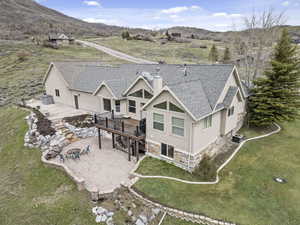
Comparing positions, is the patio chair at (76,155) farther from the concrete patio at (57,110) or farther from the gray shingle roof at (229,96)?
the gray shingle roof at (229,96)

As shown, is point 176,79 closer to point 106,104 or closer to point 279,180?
point 106,104

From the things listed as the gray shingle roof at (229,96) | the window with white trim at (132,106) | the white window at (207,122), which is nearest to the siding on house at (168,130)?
the white window at (207,122)

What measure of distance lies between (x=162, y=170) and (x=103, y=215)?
449cm

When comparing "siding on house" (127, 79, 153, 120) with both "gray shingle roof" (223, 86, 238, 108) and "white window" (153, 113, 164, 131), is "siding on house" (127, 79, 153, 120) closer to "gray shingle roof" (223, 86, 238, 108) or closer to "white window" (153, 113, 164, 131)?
"white window" (153, 113, 164, 131)

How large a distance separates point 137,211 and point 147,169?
10.1 ft

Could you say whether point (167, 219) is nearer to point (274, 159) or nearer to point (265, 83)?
point (274, 159)

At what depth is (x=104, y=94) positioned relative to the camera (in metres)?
18.5

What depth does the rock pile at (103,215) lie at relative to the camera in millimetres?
9430

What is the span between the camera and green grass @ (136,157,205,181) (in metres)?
12.1

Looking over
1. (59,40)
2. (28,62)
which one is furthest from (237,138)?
(59,40)

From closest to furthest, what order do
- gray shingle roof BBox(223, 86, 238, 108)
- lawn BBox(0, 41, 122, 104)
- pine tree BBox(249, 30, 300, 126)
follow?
gray shingle roof BBox(223, 86, 238, 108), pine tree BBox(249, 30, 300, 126), lawn BBox(0, 41, 122, 104)

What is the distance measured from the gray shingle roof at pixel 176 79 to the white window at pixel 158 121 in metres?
2.18

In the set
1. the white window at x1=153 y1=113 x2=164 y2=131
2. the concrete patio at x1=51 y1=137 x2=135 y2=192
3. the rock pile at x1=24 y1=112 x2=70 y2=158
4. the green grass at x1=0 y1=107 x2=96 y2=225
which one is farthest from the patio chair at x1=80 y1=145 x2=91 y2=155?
the white window at x1=153 y1=113 x2=164 y2=131

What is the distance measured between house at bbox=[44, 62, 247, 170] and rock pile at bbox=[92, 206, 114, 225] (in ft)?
17.4
